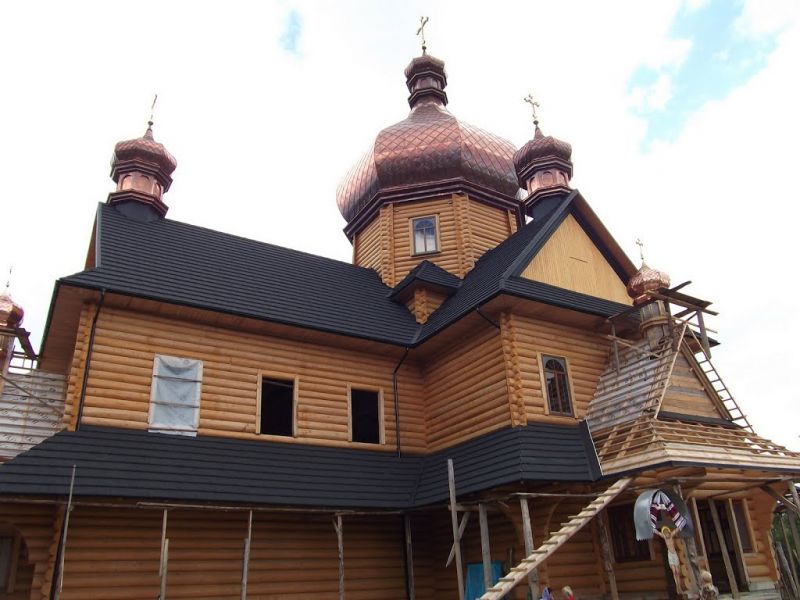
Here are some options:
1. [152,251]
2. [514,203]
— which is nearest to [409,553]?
[152,251]

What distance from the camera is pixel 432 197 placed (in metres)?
19.8

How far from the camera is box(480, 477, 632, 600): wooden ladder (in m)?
9.23

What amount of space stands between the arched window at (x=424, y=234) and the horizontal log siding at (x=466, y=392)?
4586 mm

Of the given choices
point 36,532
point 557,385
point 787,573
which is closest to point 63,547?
point 36,532

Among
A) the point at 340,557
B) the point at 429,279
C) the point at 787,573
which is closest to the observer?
the point at 340,557

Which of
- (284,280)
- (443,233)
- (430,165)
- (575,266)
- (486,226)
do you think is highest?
(430,165)

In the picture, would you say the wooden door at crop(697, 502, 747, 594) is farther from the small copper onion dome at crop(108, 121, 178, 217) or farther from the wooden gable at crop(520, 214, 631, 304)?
the small copper onion dome at crop(108, 121, 178, 217)

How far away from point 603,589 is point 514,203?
11930 millimetres

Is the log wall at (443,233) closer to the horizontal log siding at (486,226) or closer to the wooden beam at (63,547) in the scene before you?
the horizontal log siding at (486,226)

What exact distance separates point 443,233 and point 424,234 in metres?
0.61

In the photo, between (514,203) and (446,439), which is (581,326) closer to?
(446,439)

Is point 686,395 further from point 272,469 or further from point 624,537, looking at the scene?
point 272,469

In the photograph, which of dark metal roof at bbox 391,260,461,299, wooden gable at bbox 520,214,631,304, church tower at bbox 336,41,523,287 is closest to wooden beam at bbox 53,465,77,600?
dark metal roof at bbox 391,260,461,299

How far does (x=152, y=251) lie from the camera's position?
48.6ft
